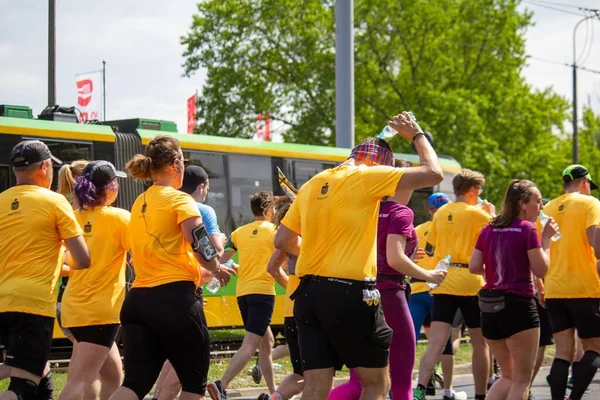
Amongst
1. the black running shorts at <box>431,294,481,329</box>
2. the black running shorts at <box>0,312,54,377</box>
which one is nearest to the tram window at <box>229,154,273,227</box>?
the black running shorts at <box>431,294,481,329</box>

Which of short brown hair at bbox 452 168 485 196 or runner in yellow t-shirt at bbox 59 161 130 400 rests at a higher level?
short brown hair at bbox 452 168 485 196

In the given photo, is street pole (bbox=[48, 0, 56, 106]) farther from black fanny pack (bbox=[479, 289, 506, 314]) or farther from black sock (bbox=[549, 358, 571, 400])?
black fanny pack (bbox=[479, 289, 506, 314])

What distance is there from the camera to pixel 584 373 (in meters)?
9.23

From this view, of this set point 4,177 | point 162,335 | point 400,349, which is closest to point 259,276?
point 400,349

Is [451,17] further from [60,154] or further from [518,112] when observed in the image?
[60,154]

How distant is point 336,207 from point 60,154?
33.8 ft

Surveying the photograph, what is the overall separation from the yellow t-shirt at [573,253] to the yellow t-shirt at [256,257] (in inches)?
103

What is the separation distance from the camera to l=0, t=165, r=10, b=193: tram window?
14896 millimetres

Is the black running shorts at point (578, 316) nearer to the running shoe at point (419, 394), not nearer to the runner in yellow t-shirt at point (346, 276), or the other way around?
the running shoe at point (419, 394)

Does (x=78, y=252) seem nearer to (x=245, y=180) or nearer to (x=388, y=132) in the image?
(x=388, y=132)

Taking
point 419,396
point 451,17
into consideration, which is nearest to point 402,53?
point 451,17

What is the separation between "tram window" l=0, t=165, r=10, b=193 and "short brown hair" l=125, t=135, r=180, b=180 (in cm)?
860

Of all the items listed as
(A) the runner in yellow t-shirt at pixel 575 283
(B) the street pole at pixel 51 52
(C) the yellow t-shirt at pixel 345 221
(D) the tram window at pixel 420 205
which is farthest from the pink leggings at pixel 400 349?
(B) the street pole at pixel 51 52

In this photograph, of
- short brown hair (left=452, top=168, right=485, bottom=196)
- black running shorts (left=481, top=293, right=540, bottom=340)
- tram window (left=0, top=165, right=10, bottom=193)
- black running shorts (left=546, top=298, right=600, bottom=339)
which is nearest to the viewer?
black running shorts (left=481, top=293, right=540, bottom=340)
